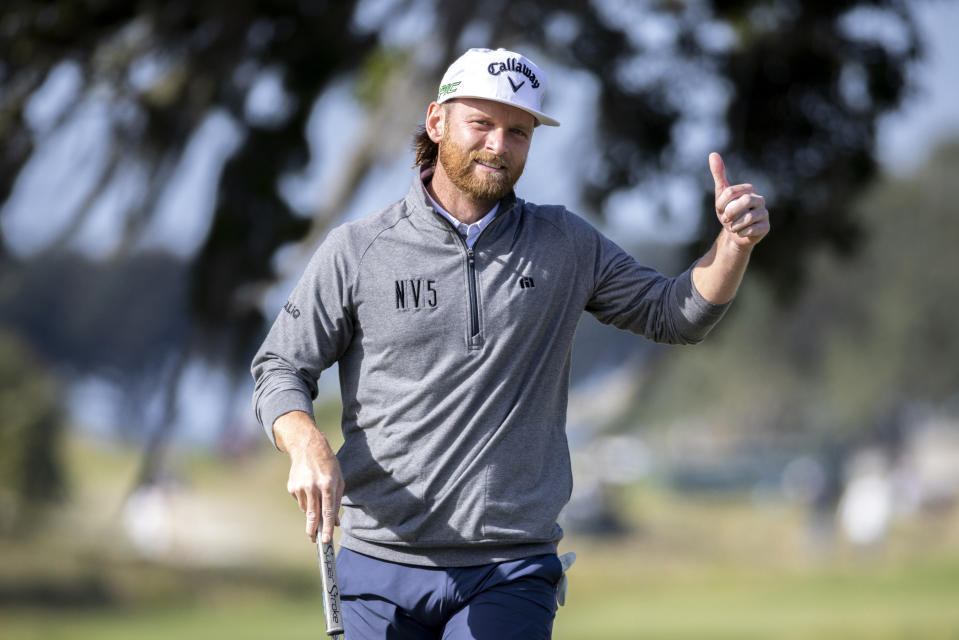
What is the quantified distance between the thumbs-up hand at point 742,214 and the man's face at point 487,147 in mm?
441

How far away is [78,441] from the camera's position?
67.1 feet

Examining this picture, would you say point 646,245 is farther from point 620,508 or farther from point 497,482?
point 620,508

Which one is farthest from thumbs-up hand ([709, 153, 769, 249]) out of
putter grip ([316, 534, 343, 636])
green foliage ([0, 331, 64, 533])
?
green foliage ([0, 331, 64, 533])

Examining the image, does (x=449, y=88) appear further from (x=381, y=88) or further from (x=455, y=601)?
(x=381, y=88)

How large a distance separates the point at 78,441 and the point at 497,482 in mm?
18649

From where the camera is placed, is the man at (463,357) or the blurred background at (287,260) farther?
the blurred background at (287,260)

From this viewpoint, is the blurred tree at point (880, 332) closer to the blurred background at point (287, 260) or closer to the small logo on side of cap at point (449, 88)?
the blurred background at point (287, 260)

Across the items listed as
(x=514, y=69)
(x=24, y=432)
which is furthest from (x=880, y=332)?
(x=514, y=69)

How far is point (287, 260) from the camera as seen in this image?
9.71m

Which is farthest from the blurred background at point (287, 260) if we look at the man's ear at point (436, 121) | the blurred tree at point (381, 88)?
the man's ear at point (436, 121)

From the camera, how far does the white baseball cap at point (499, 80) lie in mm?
2969

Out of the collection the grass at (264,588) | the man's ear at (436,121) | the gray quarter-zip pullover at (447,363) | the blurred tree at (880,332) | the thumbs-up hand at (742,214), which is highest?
the blurred tree at (880,332)

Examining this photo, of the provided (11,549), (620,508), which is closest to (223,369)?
(11,549)

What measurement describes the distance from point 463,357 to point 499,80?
24.1 inches
